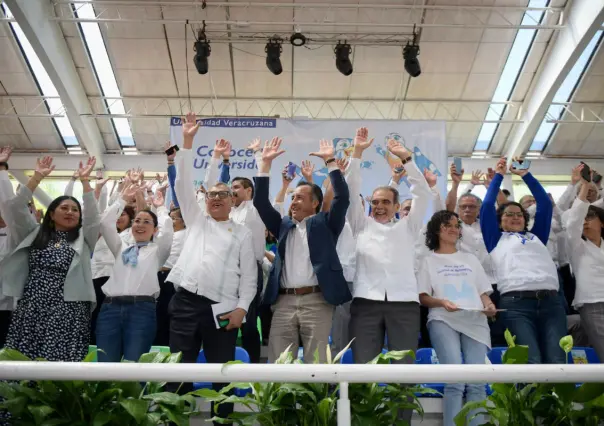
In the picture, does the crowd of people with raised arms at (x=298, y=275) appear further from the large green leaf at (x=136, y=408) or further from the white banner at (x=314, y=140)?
the white banner at (x=314, y=140)

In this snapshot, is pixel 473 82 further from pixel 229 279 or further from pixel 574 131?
pixel 229 279

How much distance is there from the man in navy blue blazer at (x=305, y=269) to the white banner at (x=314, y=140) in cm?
362

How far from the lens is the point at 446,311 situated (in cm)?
292

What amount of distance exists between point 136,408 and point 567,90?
10.3 m

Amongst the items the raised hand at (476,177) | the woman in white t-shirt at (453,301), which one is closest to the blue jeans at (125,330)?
the woman in white t-shirt at (453,301)

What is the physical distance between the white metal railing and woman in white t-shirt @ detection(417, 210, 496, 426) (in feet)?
4.27

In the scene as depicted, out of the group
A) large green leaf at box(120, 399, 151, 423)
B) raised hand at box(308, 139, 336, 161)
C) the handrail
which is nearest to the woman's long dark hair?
raised hand at box(308, 139, 336, 161)

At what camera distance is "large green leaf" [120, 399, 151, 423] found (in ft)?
4.97

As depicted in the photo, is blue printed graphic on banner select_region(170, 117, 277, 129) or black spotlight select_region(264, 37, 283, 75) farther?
black spotlight select_region(264, 37, 283, 75)

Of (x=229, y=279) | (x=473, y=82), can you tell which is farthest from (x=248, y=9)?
(x=229, y=279)

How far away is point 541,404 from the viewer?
1.65 meters

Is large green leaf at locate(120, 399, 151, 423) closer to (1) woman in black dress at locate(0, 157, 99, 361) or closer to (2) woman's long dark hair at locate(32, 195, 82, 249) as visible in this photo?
(1) woman in black dress at locate(0, 157, 99, 361)

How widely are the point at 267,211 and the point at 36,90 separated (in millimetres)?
8689

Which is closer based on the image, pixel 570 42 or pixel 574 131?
pixel 570 42
